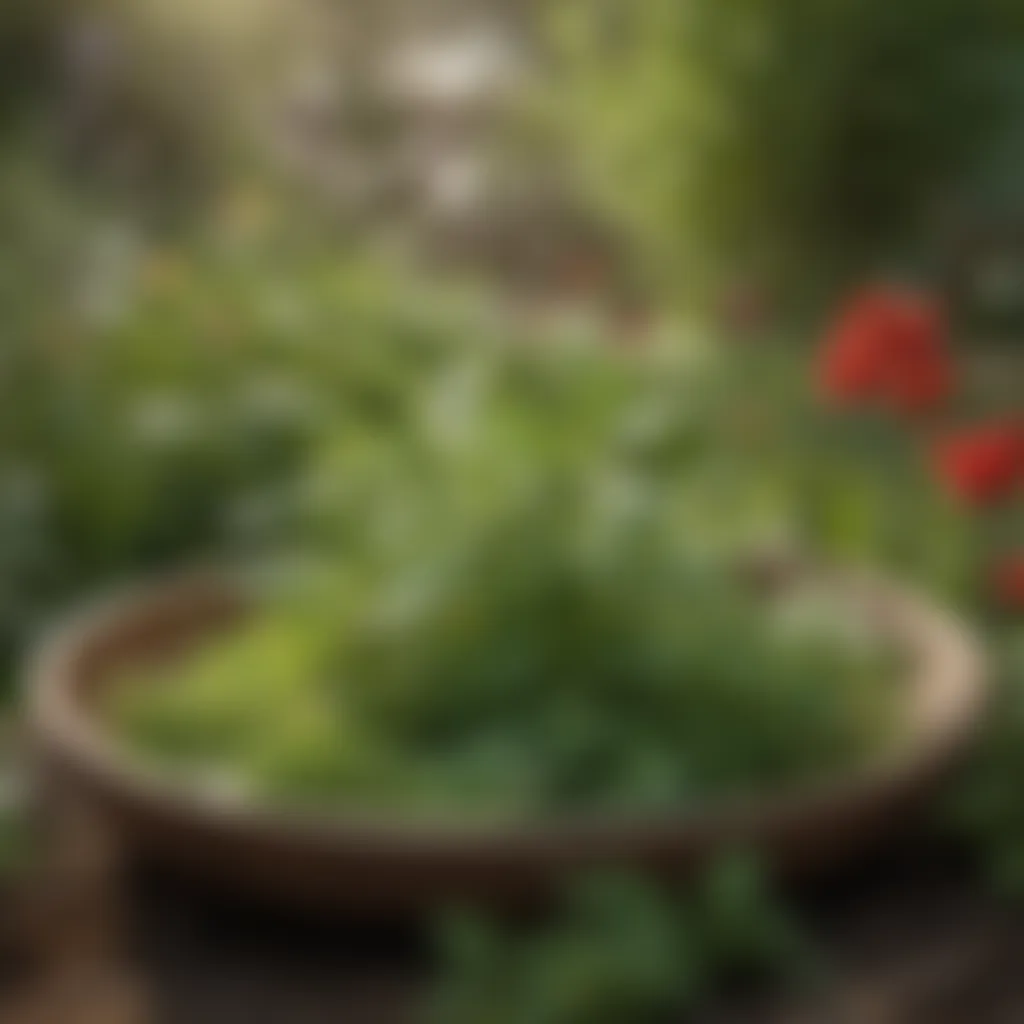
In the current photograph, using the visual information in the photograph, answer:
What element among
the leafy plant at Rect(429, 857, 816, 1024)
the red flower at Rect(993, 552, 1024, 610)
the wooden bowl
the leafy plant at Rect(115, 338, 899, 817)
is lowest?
the leafy plant at Rect(429, 857, 816, 1024)

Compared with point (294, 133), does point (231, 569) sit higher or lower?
lower

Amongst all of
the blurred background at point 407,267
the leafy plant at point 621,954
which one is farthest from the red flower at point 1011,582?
the leafy plant at point 621,954

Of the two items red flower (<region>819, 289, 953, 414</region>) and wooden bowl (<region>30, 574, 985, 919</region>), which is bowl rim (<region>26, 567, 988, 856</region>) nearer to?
wooden bowl (<region>30, 574, 985, 919</region>)

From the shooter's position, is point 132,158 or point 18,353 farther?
point 132,158

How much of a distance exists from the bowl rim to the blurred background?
6 centimetres

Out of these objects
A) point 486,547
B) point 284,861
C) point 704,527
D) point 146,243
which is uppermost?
point 146,243

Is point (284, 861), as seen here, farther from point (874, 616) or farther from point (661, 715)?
point (874, 616)

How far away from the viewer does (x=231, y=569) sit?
6.16ft

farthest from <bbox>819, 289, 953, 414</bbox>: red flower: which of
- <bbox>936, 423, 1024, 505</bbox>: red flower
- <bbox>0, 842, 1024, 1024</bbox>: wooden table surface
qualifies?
<bbox>0, 842, 1024, 1024</bbox>: wooden table surface

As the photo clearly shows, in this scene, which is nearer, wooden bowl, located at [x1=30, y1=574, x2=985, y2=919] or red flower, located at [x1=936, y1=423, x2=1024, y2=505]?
wooden bowl, located at [x1=30, y1=574, x2=985, y2=919]

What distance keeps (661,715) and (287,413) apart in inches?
28.9

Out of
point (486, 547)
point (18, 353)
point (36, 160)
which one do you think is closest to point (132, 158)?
point (36, 160)

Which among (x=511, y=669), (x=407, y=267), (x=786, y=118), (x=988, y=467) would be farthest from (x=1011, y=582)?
(x=407, y=267)

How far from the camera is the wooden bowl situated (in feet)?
4.50
